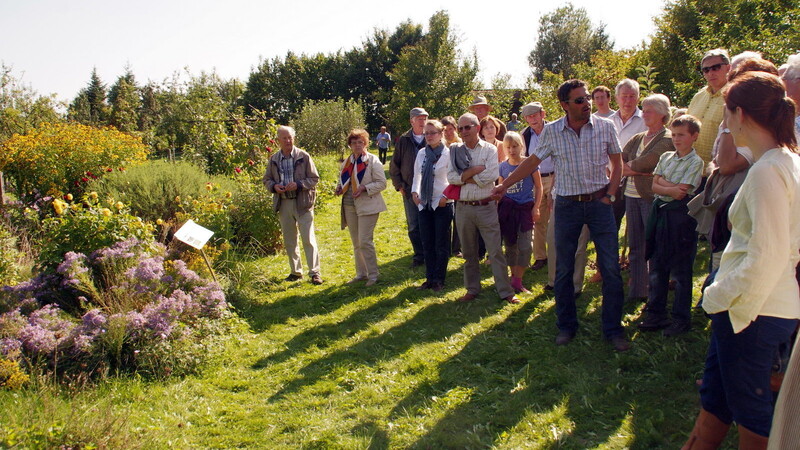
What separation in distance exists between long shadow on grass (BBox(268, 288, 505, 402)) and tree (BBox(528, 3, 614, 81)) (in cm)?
4709

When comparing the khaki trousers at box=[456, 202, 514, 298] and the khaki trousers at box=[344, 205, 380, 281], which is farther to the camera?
the khaki trousers at box=[344, 205, 380, 281]

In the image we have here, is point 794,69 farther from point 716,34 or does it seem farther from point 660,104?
point 716,34

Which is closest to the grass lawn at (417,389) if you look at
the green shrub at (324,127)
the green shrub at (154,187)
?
the green shrub at (154,187)

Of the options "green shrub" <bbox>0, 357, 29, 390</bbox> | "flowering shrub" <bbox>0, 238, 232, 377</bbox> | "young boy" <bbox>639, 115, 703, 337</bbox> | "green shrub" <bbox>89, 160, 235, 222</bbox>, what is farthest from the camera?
"green shrub" <bbox>89, 160, 235, 222</bbox>

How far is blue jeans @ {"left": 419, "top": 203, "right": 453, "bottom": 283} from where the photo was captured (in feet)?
21.8

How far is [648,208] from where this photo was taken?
16.5 ft

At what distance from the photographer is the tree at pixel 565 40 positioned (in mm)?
49688

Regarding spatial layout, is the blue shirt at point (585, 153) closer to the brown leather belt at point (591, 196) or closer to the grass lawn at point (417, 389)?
the brown leather belt at point (591, 196)

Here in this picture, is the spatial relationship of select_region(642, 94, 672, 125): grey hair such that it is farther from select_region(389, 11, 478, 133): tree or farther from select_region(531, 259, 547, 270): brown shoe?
select_region(389, 11, 478, 133): tree

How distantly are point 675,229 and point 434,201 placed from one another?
9.02ft

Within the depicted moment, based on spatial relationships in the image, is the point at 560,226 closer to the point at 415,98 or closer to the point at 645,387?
the point at 645,387

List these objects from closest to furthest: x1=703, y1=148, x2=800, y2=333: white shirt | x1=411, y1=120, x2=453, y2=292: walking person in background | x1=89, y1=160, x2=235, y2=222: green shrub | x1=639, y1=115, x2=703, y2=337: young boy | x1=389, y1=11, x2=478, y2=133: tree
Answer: x1=703, y1=148, x2=800, y2=333: white shirt, x1=639, y1=115, x2=703, y2=337: young boy, x1=411, y1=120, x2=453, y2=292: walking person in background, x1=89, y1=160, x2=235, y2=222: green shrub, x1=389, y1=11, x2=478, y2=133: tree

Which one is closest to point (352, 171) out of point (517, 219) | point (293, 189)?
point (293, 189)

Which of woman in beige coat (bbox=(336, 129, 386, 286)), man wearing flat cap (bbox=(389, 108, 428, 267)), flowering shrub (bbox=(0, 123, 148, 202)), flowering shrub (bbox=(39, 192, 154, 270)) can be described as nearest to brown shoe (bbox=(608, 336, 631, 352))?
woman in beige coat (bbox=(336, 129, 386, 286))
